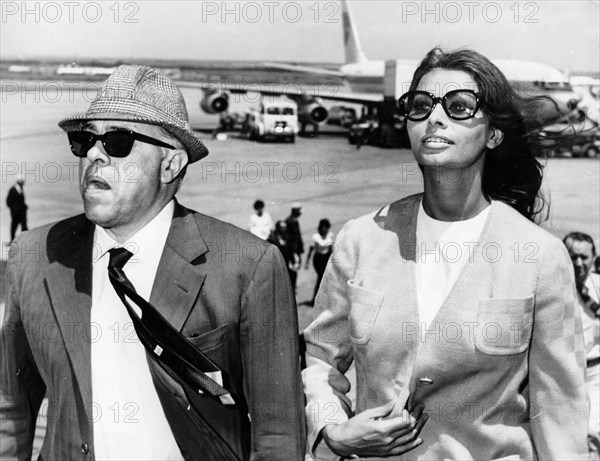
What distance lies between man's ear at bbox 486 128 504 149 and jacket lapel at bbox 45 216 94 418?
1.24m

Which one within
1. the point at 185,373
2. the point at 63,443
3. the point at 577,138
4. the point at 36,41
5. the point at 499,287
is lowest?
the point at 63,443

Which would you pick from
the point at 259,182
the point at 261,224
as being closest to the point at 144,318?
the point at 261,224

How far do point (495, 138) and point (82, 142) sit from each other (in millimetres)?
1208

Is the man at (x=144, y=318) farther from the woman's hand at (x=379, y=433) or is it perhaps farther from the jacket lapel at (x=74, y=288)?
the woman's hand at (x=379, y=433)

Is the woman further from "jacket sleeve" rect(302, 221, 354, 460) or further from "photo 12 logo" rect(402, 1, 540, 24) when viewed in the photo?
"photo 12 logo" rect(402, 1, 540, 24)

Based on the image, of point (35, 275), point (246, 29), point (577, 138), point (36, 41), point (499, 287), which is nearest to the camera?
point (499, 287)

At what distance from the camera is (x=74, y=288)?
2.63 meters

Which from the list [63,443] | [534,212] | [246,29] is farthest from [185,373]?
[246,29]

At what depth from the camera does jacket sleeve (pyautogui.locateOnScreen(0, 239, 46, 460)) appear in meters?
2.70

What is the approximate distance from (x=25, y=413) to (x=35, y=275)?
1.39 feet

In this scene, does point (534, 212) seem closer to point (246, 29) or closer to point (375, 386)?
point (375, 386)

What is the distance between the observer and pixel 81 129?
8.46 feet

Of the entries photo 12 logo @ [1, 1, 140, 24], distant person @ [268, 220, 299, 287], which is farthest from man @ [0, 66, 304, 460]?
distant person @ [268, 220, 299, 287]

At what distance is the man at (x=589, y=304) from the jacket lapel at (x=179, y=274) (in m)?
2.97
